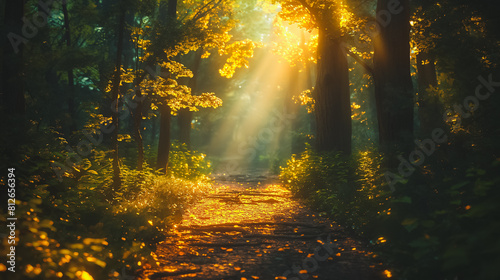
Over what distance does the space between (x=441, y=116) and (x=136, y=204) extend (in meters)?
6.56

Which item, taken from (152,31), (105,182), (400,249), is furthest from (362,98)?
(400,249)

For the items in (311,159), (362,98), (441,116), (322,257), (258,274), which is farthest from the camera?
(362,98)

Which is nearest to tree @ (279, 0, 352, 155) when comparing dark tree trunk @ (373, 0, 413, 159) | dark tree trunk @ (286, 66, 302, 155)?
dark tree trunk @ (373, 0, 413, 159)

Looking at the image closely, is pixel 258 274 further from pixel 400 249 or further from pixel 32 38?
pixel 32 38

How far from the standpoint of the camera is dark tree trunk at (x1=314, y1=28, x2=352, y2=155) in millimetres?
14164

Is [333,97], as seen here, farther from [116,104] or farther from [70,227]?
[70,227]

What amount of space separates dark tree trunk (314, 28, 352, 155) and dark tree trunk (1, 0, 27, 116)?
9956 millimetres

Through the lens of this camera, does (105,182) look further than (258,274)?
Yes

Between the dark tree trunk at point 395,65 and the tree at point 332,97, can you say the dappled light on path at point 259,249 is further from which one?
the tree at point 332,97

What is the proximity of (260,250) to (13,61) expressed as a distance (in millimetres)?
6702

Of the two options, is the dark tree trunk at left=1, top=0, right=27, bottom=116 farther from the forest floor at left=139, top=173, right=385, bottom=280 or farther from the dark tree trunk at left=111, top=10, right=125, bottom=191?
the forest floor at left=139, top=173, right=385, bottom=280

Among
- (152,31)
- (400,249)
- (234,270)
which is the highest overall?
(152,31)

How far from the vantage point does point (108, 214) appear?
20.7 ft

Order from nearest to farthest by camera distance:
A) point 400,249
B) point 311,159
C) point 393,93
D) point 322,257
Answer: point 400,249, point 322,257, point 393,93, point 311,159
